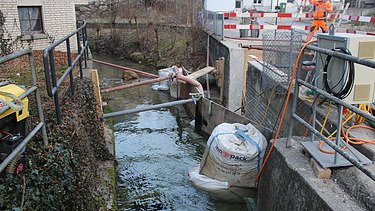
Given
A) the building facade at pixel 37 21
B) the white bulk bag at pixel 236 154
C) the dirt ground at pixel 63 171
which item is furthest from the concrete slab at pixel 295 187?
the building facade at pixel 37 21

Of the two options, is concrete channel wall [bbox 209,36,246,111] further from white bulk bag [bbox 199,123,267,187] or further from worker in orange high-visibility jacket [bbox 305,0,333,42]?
white bulk bag [bbox 199,123,267,187]

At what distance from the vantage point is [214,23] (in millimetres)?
12680

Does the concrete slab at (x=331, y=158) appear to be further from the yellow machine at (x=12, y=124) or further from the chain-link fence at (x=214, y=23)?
the chain-link fence at (x=214, y=23)

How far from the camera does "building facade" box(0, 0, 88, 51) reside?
1098 cm

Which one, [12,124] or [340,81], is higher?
[340,81]

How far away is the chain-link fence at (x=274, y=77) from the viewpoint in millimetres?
6027

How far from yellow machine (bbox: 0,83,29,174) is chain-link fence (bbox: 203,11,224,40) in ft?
28.5

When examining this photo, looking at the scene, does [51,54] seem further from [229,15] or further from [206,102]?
[229,15]

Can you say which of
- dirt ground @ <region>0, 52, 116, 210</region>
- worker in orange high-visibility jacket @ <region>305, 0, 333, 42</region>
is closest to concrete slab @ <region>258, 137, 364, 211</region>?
dirt ground @ <region>0, 52, 116, 210</region>

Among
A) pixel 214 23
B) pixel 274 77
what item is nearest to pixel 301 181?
pixel 274 77

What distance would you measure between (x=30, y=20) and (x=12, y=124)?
9.37 meters

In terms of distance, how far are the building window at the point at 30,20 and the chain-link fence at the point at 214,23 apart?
5.81 meters

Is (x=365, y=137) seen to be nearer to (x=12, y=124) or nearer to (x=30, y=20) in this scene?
(x=12, y=124)

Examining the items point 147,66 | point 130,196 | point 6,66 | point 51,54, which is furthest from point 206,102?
point 147,66
